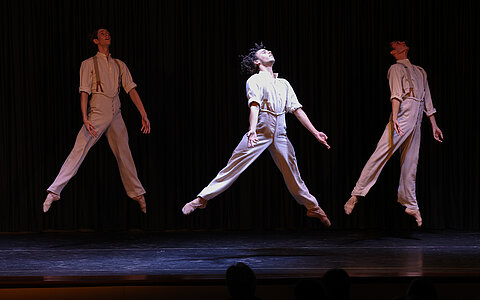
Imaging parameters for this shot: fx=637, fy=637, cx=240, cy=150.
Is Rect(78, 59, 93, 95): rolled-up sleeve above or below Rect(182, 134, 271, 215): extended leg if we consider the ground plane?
above

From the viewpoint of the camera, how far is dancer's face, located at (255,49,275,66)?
16.2ft

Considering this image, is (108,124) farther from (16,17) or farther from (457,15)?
(457,15)

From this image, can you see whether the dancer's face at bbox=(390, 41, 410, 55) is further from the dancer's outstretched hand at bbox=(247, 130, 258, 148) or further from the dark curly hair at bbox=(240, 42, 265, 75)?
the dancer's outstretched hand at bbox=(247, 130, 258, 148)

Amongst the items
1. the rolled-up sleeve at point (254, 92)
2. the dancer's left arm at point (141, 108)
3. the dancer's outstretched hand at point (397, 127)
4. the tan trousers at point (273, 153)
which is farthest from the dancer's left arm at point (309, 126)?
the dancer's left arm at point (141, 108)

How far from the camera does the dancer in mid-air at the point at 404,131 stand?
16.5 ft

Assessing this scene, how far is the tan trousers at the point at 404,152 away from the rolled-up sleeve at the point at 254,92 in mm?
1058

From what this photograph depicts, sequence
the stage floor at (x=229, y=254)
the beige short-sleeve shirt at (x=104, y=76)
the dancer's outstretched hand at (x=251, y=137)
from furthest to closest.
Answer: the beige short-sleeve shirt at (x=104, y=76) < the dancer's outstretched hand at (x=251, y=137) < the stage floor at (x=229, y=254)

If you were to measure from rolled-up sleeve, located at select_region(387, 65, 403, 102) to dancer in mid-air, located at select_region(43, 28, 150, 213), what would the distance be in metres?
1.99

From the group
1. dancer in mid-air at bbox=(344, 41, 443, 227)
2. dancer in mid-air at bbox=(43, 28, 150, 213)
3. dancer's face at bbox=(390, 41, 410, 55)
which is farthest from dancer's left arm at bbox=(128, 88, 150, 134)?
dancer's face at bbox=(390, 41, 410, 55)

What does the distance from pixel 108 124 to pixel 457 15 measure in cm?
325

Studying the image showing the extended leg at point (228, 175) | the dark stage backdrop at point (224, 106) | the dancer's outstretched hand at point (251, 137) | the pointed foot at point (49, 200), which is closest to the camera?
the dancer's outstretched hand at point (251, 137)

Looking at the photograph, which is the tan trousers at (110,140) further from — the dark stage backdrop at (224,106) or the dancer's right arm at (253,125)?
the dancer's right arm at (253,125)

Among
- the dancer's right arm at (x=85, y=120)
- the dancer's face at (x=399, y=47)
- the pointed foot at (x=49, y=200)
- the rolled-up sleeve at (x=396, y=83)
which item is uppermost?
the dancer's face at (x=399, y=47)

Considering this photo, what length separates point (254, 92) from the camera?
15.4 feet
